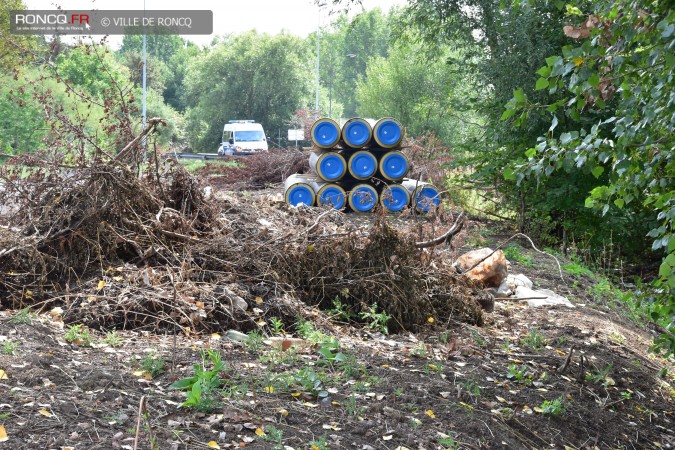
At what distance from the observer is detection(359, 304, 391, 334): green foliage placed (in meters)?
6.39

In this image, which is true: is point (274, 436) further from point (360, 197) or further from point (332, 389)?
point (360, 197)

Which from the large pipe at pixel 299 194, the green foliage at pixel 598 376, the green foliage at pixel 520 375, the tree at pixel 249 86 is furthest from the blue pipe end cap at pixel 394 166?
the tree at pixel 249 86

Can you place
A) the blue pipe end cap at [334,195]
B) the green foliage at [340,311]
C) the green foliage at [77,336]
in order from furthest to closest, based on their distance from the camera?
the blue pipe end cap at [334,195], the green foliage at [340,311], the green foliage at [77,336]

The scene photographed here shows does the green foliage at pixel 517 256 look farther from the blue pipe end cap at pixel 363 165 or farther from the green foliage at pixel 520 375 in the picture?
the green foliage at pixel 520 375

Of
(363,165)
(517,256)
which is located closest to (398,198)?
(363,165)

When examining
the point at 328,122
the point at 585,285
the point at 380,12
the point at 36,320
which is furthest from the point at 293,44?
the point at 36,320

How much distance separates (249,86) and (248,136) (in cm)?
1642

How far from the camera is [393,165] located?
558 inches

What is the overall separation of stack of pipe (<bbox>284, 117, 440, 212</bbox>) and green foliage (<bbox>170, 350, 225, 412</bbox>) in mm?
9288

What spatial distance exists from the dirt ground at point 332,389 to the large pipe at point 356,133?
777 cm

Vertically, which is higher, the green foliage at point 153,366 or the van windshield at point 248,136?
the van windshield at point 248,136

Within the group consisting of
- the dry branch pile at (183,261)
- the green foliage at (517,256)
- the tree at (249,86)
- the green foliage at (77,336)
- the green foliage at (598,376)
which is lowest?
the green foliage at (598,376)

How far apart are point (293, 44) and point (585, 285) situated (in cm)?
4870

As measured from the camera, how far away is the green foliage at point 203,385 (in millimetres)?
4031
